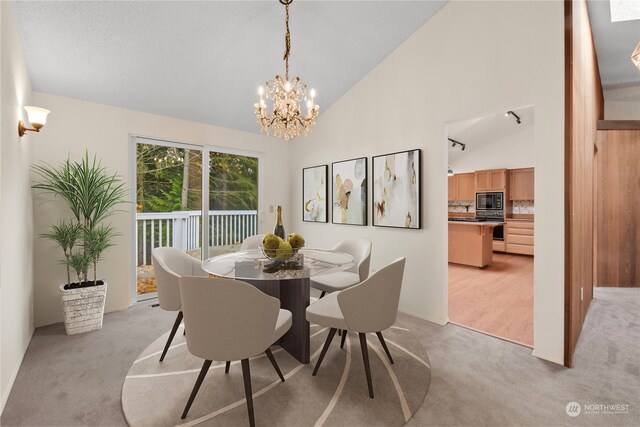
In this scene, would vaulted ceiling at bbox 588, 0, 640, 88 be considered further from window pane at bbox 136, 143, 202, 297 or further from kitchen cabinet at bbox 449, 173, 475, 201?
window pane at bbox 136, 143, 202, 297

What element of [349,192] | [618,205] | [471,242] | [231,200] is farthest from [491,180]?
[231,200]

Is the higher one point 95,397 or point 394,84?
point 394,84

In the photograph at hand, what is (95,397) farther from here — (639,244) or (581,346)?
(639,244)

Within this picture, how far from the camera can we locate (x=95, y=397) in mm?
1821

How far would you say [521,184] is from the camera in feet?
22.4

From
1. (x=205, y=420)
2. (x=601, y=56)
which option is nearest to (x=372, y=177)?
(x=205, y=420)

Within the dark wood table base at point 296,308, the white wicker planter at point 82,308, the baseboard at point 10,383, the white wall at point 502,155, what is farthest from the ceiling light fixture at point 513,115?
the baseboard at point 10,383

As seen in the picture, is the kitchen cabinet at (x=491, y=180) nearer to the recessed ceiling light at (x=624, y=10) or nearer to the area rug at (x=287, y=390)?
the recessed ceiling light at (x=624, y=10)

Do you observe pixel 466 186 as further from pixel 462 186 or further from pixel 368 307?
pixel 368 307

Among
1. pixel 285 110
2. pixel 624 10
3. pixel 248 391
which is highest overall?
pixel 624 10

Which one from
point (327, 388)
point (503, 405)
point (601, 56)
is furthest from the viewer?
point (601, 56)

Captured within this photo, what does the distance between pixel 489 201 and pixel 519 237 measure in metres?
1.08

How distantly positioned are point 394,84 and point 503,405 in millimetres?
3172

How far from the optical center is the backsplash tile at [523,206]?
22.9ft
